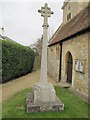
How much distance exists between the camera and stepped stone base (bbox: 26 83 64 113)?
576cm

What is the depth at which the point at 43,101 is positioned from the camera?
19.7 feet

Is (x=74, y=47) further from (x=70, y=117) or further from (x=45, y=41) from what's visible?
(x=70, y=117)

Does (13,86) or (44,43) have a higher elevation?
(44,43)

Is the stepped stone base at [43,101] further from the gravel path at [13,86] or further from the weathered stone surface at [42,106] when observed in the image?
the gravel path at [13,86]

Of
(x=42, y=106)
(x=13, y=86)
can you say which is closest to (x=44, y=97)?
(x=42, y=106)

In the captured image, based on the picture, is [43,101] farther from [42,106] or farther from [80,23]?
[80,23]

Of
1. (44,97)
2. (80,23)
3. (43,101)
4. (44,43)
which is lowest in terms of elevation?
(43,101)

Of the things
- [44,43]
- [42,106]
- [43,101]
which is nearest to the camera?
[42,106]

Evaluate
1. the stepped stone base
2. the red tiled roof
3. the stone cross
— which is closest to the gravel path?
the stepped stone base

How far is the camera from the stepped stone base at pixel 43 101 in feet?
18.9

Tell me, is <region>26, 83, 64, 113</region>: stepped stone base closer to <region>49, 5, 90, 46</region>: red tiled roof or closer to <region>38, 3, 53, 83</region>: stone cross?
<region>38, 3, 53, 83</region>: stone cross

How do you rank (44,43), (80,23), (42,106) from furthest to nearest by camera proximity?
(80,23) → (44,43) → (42,106)

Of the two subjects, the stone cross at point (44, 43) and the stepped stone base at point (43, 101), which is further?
the stone cross at point (44, 43)

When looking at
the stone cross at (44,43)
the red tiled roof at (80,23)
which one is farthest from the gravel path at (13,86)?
the red tiled roof at (80,23)
